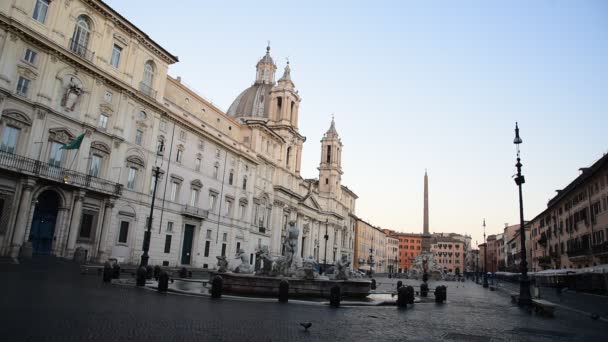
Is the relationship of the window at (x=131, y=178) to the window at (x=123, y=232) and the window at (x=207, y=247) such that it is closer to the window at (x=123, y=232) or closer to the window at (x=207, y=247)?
the window at (x=123, y=232)

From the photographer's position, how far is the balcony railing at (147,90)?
35.7 metres

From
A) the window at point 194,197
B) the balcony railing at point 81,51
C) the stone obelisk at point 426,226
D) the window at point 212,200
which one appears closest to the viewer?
the balcony railing at point 81,51

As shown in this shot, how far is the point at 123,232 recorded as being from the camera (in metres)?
33.9

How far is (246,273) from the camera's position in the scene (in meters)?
21.9

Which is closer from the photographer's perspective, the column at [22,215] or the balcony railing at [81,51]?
the column at [22,215]

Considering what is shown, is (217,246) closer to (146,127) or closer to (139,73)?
(146,127)

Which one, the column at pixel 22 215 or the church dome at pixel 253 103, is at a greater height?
the church dome at pixel 253 103

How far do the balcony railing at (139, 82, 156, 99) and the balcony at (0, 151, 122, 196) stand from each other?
8662mm

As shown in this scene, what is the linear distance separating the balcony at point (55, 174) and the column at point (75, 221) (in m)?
0.74

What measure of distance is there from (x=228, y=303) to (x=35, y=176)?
1888cm

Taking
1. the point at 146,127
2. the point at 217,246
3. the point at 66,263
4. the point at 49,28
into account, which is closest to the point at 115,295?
the point at 66,263

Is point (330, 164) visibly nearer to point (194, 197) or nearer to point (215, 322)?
point (194, 197)

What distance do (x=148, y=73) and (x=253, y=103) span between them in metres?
41.5

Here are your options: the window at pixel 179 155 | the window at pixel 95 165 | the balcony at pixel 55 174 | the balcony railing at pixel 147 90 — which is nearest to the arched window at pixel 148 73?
the balcony railing at pixel 147 90
